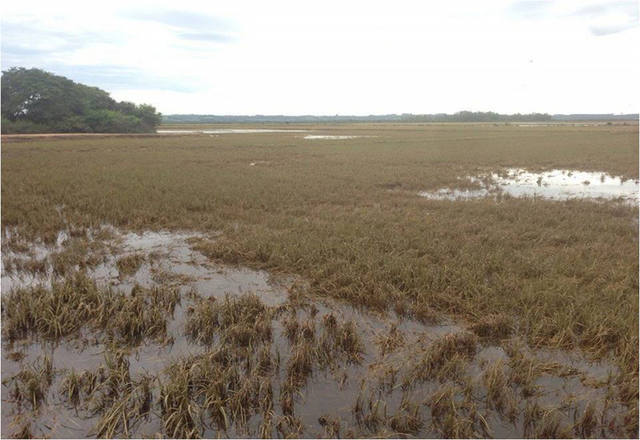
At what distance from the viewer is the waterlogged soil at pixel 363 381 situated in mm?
3514

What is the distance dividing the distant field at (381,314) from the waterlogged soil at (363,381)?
22 millimetres

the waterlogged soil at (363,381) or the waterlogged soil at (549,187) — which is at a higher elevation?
the waterlogged soil at (549,187)

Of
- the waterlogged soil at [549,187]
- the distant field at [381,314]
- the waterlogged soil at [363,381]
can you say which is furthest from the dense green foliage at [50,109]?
the waterlogged soil at [363,381]

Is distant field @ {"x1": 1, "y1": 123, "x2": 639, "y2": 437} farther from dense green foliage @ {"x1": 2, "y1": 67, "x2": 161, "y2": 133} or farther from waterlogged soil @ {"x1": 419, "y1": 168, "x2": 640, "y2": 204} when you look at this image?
dense green foliage @ {"x1": 2, "y1": 67, "x2": 161, "y2": 133}

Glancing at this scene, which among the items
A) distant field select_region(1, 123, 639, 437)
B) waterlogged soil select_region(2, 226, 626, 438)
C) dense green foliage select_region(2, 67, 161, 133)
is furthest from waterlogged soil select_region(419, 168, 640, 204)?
dense green foliage select_region(2, 67, 161, 133)

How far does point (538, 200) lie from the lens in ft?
43.0

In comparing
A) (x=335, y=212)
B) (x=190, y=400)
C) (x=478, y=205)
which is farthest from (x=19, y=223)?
(x=478, y=205)

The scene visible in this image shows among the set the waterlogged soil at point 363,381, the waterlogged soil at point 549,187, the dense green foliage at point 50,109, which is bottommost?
the waterlogged soil at point 363,381

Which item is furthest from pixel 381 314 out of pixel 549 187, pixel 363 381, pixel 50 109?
pixel 50 109

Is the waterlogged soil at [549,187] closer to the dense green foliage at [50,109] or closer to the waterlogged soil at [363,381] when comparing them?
the waterlogged soil at [363,381]

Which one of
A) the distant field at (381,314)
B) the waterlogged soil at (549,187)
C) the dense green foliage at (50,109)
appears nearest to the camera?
the distant field at (381,314)

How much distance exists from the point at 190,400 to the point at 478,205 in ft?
35.8

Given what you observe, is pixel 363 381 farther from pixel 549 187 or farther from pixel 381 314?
pixel 549 187

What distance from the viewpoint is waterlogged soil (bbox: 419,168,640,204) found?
567 inches
